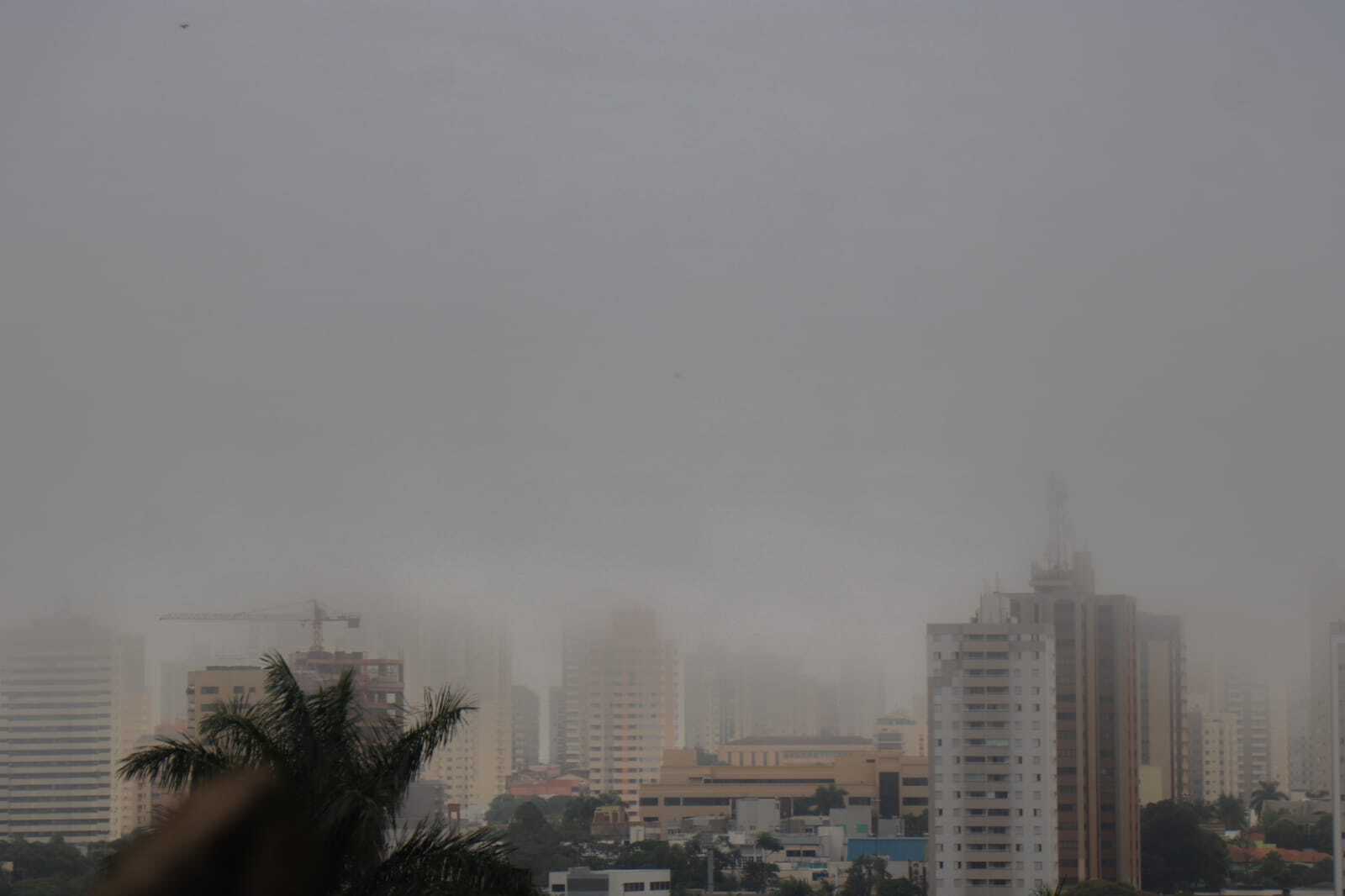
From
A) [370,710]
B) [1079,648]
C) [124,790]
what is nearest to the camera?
[370,710]

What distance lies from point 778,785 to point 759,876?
4745 mm

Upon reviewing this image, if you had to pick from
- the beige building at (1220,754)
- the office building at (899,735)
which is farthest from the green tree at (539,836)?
the beige building at (1220,754)

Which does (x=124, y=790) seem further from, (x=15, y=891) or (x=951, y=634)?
(x=951, y=634)

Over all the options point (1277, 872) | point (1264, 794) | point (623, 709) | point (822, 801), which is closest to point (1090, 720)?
point (1277, 872)

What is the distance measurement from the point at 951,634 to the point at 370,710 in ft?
27.4

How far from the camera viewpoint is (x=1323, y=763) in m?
14.6

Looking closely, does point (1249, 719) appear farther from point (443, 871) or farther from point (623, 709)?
point (443, 871)

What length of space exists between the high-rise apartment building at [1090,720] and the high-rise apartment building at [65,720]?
746cm

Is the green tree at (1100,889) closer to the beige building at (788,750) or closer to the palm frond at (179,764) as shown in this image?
the beige building at (788,750)

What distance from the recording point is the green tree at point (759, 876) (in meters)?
13.2

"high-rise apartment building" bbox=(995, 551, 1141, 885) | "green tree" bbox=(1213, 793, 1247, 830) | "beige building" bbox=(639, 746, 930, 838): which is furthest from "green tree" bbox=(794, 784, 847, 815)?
"high-rise apartment building" bbox=(995, 551, 1141, 885)

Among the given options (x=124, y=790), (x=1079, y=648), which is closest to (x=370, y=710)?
(x=1079, y=648)

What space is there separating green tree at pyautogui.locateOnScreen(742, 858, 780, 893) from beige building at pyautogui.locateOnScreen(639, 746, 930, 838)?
228 centimetres

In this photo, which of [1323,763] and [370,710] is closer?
[370,710]
